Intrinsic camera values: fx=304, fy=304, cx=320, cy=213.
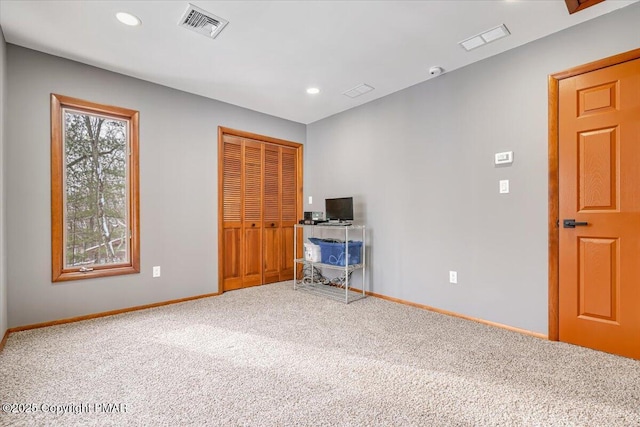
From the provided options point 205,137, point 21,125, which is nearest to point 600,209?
point 205,137

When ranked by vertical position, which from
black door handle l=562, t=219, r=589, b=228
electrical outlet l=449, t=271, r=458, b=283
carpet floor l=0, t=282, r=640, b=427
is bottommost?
carpet floor l=0, t=282, r=640, b=427

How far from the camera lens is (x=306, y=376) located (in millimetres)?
1880

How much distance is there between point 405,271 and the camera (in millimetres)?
3438

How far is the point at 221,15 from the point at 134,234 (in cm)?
229

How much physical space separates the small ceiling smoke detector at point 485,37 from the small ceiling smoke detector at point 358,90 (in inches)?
42.7

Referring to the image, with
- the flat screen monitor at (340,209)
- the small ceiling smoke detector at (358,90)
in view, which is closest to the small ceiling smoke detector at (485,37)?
the small ceiling smoke detector at (358,90)

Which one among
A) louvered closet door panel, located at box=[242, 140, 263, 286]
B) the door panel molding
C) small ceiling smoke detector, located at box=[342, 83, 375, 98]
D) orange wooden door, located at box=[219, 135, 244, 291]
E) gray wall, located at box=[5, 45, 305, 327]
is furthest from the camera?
louvered closet door panel, located at box=[242, 140, 263, 286]

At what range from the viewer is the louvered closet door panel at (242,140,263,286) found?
418 centimetres

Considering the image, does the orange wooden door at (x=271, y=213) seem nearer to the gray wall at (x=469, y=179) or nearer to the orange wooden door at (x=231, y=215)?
the orange wooden door at (x=231, y=215)

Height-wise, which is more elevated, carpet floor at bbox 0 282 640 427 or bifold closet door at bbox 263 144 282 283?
bifold closet door at bbox 263 144 282 283

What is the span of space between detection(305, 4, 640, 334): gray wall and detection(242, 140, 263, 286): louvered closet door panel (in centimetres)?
132

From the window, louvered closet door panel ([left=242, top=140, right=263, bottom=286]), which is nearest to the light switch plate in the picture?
louvered closet door panel ([left=242, top=140, right=263, bottom=286])

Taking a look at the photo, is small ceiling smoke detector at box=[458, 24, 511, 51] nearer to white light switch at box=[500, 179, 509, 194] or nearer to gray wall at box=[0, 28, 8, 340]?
white light switch at box=[500, 179, 509, 194]

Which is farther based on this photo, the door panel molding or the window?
the window
